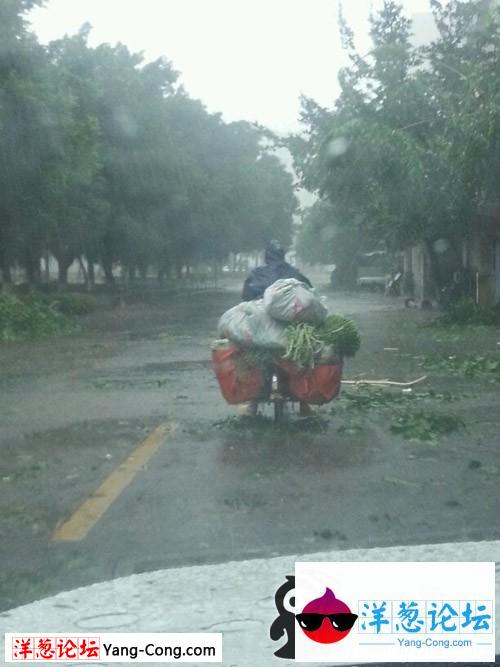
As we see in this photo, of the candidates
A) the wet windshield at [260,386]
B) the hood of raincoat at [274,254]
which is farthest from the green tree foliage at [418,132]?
the hood of raincoat at [274,254]

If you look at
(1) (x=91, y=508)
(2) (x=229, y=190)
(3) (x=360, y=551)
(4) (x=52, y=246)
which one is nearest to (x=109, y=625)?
(3) (x=360, y=551)

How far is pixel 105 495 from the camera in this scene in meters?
8.29

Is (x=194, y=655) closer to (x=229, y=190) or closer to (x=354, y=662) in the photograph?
(x=354, y=662)

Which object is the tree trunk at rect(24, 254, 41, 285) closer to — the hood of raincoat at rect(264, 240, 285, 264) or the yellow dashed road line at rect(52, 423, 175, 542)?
the hood of raincoat at rect(264, 240, 285, 264)

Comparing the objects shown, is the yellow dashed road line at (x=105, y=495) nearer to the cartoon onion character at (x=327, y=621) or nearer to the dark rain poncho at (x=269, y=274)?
the dark rain poncho at (x=269, y=274)

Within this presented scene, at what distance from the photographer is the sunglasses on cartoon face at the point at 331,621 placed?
4652mm

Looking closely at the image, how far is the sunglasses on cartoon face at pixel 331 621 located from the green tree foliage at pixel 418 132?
59.9 feet

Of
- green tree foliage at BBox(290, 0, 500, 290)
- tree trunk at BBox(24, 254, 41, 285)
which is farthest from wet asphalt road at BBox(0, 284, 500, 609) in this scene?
tree trunk at BBox(24, 254, 41, 285)

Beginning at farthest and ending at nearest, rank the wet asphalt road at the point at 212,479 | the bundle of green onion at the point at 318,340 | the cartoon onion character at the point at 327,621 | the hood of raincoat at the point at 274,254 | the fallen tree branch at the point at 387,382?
1. the fallen tree branch at the point at 387,382
2. the hood of raincoat at the point at 274,254
3. the bundle of green onion at the point at 318,340
4. the wet asphalt road at the point at 212,479
5. the cartoon onion character at the point at 327,621

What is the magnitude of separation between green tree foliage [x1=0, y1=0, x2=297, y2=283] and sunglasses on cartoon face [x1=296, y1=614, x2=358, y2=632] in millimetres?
25872

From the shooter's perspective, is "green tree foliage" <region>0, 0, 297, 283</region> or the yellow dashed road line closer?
the yellow dashed road line

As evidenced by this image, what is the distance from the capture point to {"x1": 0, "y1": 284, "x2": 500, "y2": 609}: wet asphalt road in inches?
265

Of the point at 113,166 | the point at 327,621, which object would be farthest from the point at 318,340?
the point at 113,166

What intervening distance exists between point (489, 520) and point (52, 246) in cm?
4668
